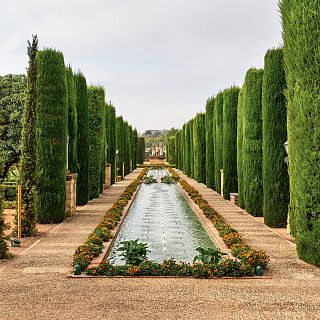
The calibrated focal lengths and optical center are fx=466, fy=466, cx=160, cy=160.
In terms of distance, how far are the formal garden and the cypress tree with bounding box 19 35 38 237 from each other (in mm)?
31

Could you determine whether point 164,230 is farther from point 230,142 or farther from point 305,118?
point 230,142

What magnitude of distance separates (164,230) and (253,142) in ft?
18.7

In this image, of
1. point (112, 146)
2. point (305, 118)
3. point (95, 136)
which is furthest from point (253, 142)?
point (112, 146)

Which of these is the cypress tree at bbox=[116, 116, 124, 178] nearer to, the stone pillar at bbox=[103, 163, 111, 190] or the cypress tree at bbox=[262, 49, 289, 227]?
the stone pillar at bbox=[103, 163, 111, 190]

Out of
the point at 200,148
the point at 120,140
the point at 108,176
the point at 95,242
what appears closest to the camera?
the point at 95,242

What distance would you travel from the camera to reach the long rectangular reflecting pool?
10.7 meters

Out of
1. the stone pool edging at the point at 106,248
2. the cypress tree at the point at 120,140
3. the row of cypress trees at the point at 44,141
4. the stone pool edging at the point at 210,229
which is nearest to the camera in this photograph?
the stone pool edging at the point at 106,248

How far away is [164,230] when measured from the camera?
13.9 metres

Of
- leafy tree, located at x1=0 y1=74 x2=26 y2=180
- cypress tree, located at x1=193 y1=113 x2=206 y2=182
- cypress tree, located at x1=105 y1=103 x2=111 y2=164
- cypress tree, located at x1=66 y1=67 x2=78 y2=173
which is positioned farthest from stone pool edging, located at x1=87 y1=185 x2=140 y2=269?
cypress tree, located at x1=193 y1=113 x2=206 y2=182

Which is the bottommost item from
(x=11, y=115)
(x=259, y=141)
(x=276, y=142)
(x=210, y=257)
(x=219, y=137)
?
(x=210, y=257)

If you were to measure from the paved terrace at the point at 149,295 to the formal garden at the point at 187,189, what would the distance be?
1.32ft

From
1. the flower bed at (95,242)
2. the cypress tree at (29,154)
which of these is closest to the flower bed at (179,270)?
the flower bed at (95,242)

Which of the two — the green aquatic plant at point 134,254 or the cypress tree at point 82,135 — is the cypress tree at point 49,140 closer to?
the cypress tree at point 82,135

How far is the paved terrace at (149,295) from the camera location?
255 inches
